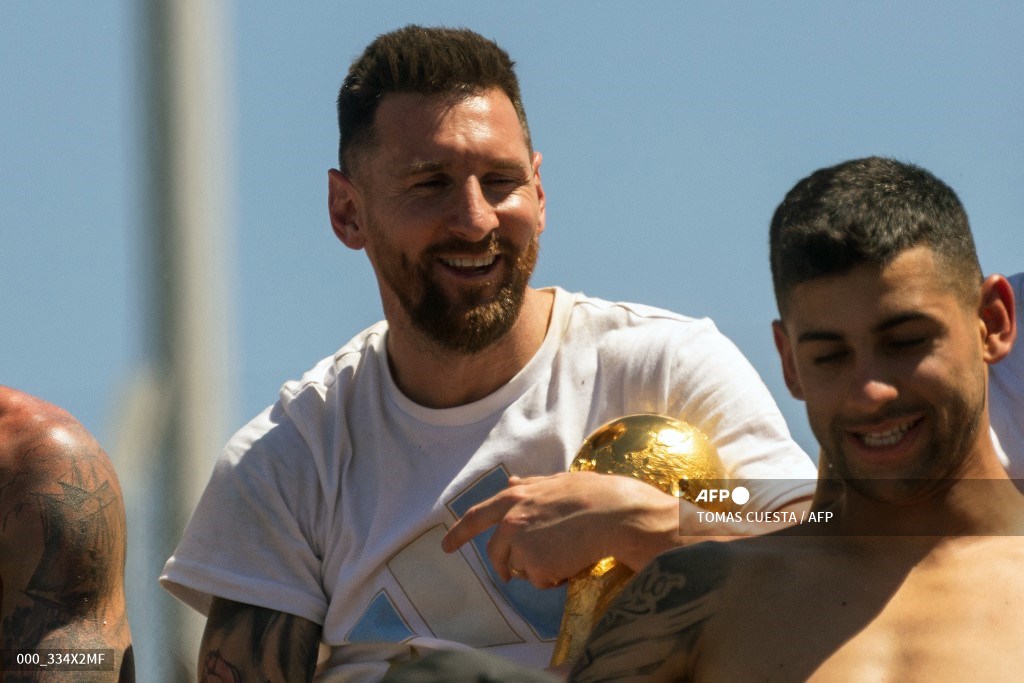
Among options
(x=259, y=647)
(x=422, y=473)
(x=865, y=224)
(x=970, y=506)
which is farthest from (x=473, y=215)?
(x=970, y=506)

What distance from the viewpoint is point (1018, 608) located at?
2.60 m

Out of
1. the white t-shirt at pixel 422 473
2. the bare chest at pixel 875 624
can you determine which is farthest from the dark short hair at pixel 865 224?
the white t-shirt at pixel 422 473

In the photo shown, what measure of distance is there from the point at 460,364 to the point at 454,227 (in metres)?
0.31

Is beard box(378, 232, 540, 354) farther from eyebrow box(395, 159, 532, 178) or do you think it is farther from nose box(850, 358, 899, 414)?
nose box(850, 358, 899, 414)

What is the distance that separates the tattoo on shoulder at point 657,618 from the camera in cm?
265

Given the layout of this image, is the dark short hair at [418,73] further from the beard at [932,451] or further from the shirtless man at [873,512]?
the beard at [932,451]

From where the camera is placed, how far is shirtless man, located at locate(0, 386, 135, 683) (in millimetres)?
3850

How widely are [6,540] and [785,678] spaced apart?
209 centimetres

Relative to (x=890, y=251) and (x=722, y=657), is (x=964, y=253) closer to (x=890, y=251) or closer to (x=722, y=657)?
(x=890, y=251)

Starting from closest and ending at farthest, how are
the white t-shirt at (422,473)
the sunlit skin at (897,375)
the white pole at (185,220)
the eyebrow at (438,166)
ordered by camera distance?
the sunlit skin at (897,375)
the white t-shirt at (422,473)
the eyebrow at (438,166)
the white pole at (185,220)

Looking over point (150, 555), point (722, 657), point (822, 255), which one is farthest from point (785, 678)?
point (150, 555)

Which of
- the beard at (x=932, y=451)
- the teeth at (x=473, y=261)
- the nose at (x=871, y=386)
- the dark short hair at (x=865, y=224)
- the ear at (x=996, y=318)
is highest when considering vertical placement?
the teeth at (x=473, y=261)

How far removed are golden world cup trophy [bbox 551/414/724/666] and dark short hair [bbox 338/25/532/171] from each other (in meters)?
1.03

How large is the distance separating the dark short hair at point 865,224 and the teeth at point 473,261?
1.12 meters
